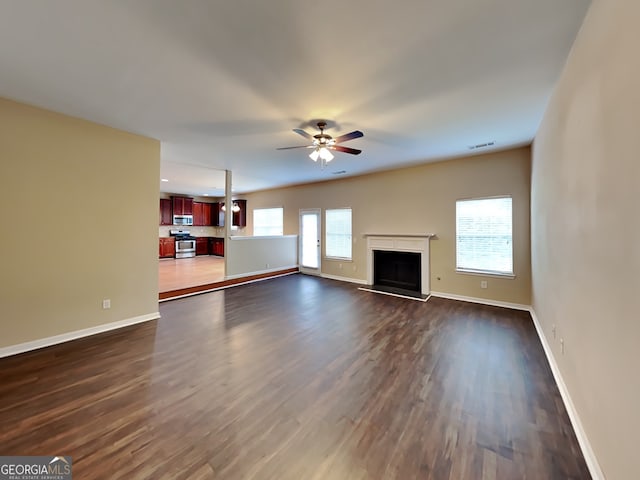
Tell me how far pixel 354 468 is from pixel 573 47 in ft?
11.0

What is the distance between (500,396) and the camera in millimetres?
2191

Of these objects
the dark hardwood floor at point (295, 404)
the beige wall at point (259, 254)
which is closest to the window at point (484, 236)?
the dark hardwood floor at point (295, 404)

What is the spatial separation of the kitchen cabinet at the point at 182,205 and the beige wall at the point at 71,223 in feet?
23.5

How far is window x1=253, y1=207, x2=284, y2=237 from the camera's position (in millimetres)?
8810

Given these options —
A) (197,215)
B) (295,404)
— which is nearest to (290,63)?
(295,404)

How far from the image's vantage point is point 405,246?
5.70m

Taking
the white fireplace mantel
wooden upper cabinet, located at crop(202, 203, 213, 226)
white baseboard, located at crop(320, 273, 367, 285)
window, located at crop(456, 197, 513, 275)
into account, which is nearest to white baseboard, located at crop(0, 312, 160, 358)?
white baseboard, located at crop(320, 273, 367, 285)

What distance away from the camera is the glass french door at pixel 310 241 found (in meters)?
7.61

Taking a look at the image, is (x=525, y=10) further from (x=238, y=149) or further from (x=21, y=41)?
(x=238, y=149)

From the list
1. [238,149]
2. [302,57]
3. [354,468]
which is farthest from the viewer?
[238,149]

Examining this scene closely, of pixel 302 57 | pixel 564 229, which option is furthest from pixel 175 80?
pixel 564 229

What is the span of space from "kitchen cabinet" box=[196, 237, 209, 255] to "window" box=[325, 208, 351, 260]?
6612 millimetres

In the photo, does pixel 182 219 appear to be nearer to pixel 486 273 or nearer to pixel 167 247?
pixel 167 247

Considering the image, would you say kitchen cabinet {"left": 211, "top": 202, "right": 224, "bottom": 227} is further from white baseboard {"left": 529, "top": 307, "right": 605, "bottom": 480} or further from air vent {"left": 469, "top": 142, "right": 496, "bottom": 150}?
white baseboard {"left": 529, "top": 307, "right": 605, "bottom": 480}
